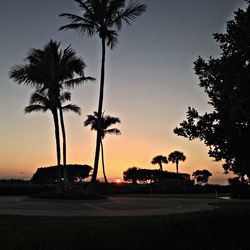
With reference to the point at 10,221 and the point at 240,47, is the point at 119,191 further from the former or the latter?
the point at 240,47

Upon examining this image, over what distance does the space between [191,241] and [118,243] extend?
1.44 meters

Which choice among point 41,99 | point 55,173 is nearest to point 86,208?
point 41,99

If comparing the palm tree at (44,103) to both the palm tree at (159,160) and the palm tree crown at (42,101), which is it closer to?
the palm tree crown at (42,101)

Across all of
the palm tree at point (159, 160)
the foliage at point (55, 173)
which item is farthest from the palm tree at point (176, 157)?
the foliage at point (55, 173)

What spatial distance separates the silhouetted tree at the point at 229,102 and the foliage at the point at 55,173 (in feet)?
222

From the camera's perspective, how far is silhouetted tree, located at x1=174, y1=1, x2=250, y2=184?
8.46 meters

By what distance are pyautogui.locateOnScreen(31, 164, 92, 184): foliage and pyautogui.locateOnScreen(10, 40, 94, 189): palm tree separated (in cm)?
4813

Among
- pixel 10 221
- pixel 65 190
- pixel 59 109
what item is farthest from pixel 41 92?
pixel 10 221

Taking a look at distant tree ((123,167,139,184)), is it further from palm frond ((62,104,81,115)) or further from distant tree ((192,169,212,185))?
palm frond ((62,104,81,115))

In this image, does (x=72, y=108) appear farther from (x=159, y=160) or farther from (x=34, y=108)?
(x=159, y=160)

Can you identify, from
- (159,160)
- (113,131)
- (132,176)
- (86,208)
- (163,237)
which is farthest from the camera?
(159,160)

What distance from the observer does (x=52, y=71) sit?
2878 cm

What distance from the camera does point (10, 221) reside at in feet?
45.3

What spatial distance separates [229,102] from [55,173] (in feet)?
235
